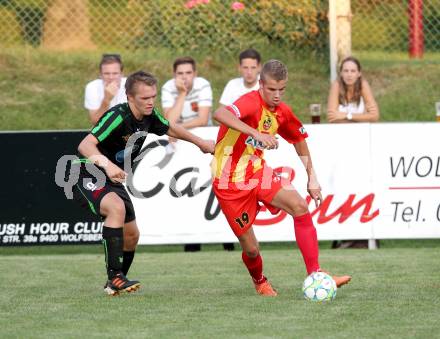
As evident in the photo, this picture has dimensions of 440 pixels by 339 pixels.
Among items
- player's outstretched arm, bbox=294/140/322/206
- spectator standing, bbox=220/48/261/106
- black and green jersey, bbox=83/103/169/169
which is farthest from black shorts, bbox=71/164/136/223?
spectator standing, bbox=220/48/261/106

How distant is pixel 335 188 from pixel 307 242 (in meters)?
3.97

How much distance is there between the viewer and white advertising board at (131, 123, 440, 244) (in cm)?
1148

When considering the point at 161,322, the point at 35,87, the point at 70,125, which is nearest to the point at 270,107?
the point at 161,322

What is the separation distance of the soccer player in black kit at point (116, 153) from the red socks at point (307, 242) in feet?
2.93

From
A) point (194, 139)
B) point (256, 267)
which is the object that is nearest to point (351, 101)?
point (194, 139)

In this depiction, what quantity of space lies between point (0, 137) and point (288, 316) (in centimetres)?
570

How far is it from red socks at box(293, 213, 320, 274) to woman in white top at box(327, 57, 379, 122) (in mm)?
4149

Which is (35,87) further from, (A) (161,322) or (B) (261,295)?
(A) (161,322)

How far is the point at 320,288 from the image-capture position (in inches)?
289

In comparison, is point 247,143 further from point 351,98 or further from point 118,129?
point 351,98

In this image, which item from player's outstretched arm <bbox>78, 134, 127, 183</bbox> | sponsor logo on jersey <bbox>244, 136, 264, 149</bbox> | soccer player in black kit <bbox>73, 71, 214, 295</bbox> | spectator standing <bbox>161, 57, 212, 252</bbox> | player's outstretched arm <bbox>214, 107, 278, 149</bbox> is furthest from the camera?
spectator standing <bbox>161, 57, 212, 252</bbox>

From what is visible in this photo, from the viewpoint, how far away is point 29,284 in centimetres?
873

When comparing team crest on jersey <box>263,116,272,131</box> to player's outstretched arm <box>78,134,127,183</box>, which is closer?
player's outstretched arm <box>78,134,127,183</box>

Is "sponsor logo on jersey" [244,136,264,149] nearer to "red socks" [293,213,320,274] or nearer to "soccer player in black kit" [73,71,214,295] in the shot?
"soccer player in black kit" [73,71,214,295]
